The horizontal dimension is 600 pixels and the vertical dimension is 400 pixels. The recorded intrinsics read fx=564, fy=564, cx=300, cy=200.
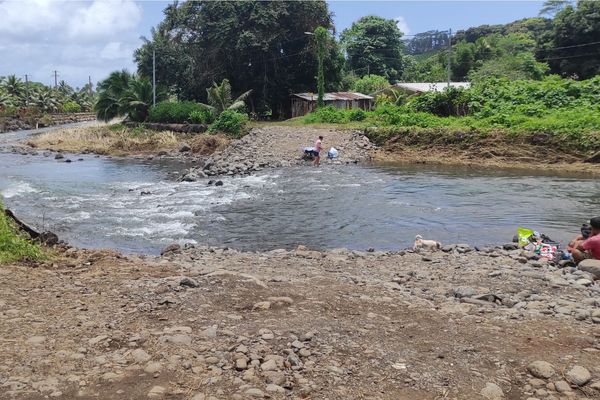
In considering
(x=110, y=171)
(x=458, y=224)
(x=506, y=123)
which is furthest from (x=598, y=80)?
(x=110, y=171)

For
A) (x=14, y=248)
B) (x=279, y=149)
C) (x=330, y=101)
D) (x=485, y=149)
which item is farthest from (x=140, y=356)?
(x=330, y=101)

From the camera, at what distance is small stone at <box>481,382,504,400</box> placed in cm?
498

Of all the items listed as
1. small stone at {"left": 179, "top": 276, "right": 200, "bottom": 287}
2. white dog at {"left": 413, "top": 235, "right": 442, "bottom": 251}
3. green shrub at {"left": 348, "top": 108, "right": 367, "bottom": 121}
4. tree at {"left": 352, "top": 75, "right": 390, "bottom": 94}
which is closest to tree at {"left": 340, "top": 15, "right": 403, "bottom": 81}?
tree at {"left": 352, "top": 75, "right": 390, "bottom": 94}

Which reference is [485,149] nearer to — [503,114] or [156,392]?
[503,114]

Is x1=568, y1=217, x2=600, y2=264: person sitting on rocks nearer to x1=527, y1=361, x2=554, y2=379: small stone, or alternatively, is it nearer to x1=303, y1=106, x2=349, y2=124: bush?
x1=527, y1=361, x2=554, y2=379: small stone

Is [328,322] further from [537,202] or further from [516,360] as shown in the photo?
[537,202]

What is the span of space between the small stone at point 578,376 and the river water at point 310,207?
831 centimetres

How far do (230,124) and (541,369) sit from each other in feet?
115

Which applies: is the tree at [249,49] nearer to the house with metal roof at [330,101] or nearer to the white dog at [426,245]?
the house with metal roof at [330,101]

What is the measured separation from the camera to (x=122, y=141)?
4312 centimetres

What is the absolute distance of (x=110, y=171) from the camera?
31.8 meters

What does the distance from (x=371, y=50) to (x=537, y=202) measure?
57863 millimetres

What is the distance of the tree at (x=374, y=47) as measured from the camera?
73.4 meters

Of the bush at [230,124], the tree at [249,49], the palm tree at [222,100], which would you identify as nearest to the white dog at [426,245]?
the bush at [230,124]
